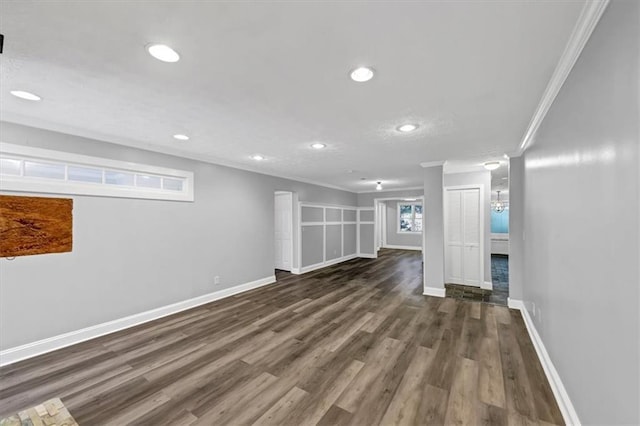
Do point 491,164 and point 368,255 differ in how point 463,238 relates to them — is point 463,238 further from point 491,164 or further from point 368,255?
point 368,255

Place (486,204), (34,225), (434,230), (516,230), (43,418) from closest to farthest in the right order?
(43,418) < (34,225) < (516,230) < (434,230) < (486,204)

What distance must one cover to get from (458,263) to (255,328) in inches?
174

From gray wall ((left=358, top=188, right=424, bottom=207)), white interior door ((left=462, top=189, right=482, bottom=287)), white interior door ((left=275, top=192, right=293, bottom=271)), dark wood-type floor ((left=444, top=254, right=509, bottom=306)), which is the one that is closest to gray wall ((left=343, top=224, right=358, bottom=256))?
gray wall ((left=358, top=188, right=424, bottom=207))

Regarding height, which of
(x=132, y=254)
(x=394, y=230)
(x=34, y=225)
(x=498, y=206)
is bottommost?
(x=394, y=230)

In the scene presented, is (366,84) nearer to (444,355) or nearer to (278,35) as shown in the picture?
(278,35)

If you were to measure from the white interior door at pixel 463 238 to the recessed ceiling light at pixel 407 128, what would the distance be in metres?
3.11

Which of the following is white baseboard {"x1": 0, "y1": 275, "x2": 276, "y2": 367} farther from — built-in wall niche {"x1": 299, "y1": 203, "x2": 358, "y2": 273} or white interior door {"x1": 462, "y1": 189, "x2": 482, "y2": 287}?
white interior door {"x1": 462, "y1": 189, "x2": 482, "y2": 287}

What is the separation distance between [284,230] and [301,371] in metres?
4.79

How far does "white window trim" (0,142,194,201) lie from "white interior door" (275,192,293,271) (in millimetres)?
3070

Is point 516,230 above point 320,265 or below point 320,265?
above

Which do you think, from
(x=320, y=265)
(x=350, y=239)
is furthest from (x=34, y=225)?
→ (x=350, y=239)

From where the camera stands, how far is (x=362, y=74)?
180 centimetres

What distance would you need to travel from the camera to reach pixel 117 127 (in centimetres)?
290

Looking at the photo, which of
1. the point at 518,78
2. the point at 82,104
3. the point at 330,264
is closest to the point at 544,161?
the point at 518,78
